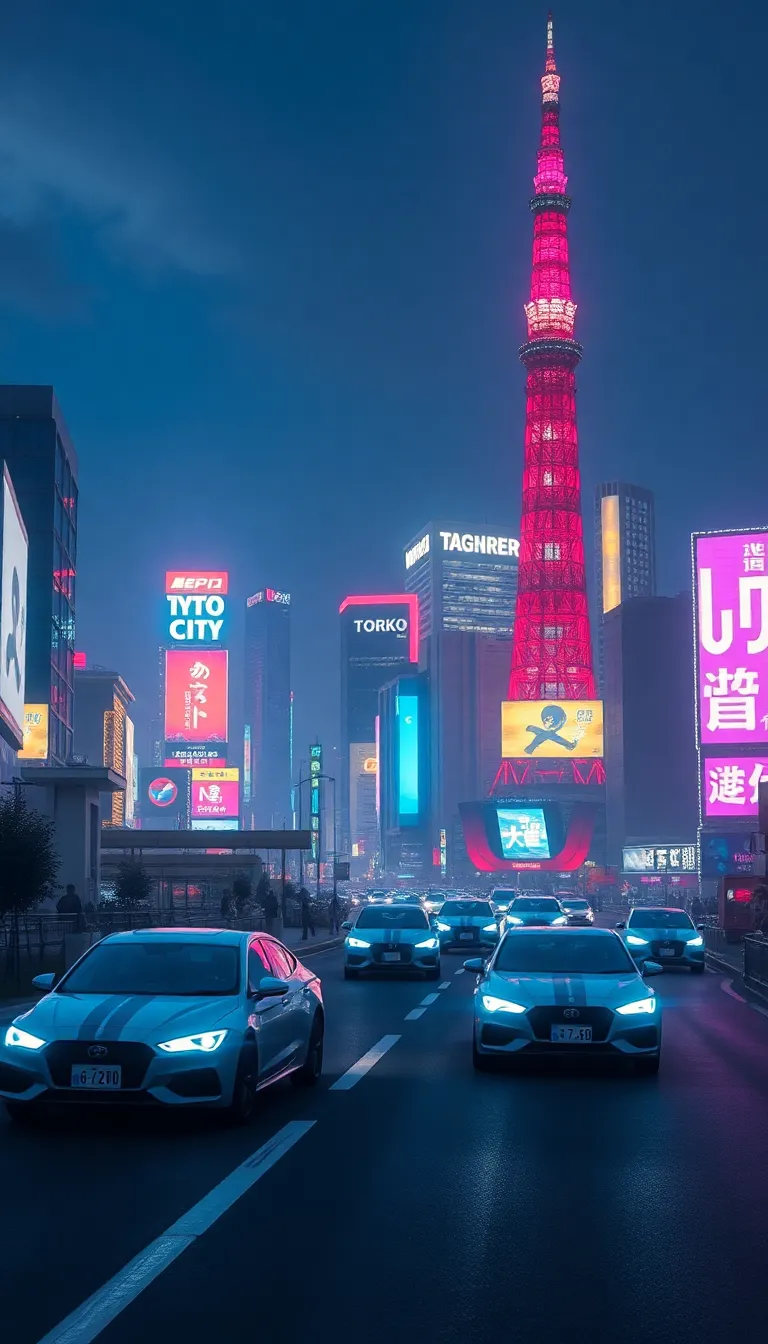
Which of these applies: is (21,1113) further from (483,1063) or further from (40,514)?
(40,514)

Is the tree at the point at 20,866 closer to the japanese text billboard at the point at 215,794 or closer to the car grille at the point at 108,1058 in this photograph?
the car grille at the point at 108,1058

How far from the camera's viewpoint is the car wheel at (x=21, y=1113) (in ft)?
35.5

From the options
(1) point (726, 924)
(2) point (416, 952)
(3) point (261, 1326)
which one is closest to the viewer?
(3) point (261, 1326)

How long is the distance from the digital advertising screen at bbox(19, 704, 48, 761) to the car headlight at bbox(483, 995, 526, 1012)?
90.3 metres

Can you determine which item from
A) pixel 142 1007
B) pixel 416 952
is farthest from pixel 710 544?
pixel 142 1007

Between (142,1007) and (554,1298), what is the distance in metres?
4.79

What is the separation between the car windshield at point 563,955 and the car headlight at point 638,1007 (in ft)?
2.68

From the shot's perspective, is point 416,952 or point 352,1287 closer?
point 352,1287

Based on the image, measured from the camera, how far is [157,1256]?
A: 23.0ft

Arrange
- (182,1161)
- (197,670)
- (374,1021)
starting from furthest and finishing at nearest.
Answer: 1. (197,670)
2. (374,1021)
3. (182,1161)

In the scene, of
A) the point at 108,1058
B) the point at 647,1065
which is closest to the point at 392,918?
the point at 647,1065

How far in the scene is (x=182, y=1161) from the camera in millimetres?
9539

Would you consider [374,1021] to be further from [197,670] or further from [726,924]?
[197,670]

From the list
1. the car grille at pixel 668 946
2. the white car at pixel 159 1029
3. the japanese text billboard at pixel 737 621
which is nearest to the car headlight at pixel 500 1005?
the white car at pixel 159 1029
